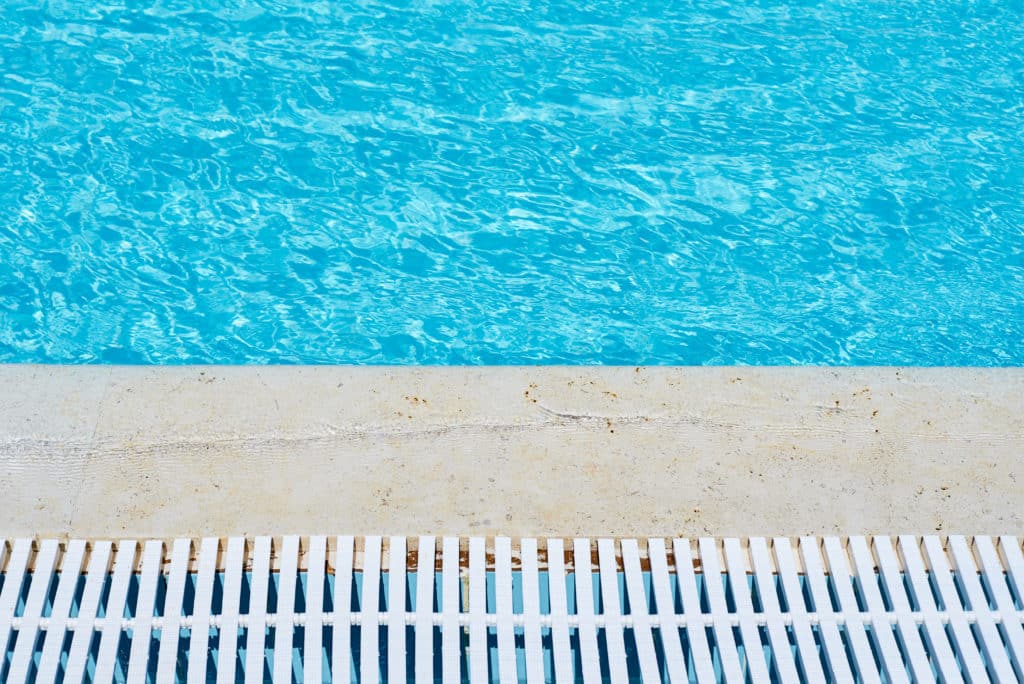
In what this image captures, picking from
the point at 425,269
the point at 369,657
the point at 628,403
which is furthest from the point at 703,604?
the point at 425,269

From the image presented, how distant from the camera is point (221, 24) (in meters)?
7.62

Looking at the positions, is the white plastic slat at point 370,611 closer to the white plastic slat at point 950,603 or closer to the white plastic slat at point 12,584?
the white plastic slat at point 12,584

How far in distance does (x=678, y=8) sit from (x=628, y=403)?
16.1 feet

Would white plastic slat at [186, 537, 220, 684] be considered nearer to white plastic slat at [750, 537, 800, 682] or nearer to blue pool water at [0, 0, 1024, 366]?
white plastic slat at [750, 537, 800, 682]

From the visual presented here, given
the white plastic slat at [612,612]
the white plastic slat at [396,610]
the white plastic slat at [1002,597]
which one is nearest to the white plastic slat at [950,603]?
the white plastic slat at [1002,597]

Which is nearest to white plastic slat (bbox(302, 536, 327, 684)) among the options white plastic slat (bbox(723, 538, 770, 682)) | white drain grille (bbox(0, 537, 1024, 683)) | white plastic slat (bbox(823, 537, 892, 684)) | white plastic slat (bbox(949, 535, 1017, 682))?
white drain grille (bbox(0, 537, 1024, 683))

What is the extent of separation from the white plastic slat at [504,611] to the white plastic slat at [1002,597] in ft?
4.81

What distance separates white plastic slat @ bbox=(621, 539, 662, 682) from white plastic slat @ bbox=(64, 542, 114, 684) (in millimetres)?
1595

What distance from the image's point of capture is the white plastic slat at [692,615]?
3180 millimetres

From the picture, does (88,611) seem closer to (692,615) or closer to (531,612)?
(531,612)

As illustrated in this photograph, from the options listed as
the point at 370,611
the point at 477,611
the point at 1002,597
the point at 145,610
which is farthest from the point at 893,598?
the point at 145,610

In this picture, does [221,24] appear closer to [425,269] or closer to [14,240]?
[14,240]

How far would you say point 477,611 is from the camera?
327 cm

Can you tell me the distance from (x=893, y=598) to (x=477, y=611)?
4.17 feet
